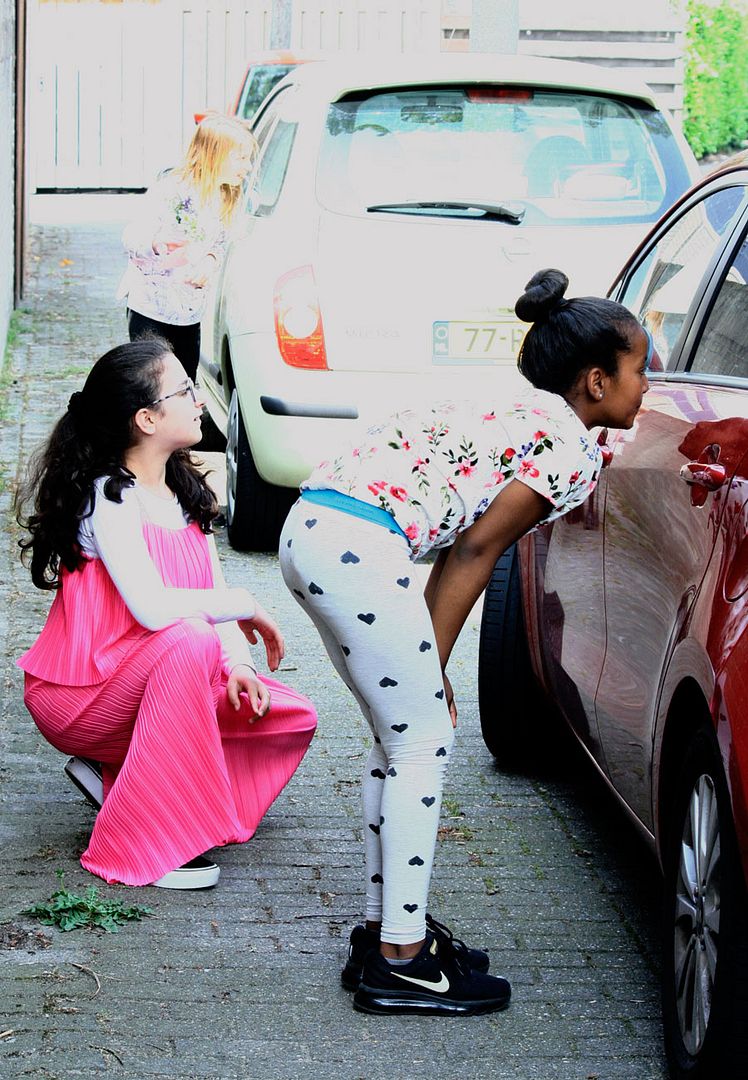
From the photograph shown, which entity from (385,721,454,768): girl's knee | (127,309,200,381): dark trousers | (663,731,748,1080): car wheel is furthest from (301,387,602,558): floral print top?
(127,309,200,381): dark trousers

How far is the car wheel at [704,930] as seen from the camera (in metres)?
2.78

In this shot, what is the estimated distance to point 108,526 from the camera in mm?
3992

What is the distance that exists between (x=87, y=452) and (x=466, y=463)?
124 cm

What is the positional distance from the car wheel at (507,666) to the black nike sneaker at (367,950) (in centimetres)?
126

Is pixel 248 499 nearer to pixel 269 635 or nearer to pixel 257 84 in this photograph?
pixel 269 635

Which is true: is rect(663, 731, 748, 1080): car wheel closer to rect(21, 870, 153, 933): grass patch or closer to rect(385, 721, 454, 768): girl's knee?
rect(385, 721, 454, 768): girl's knee

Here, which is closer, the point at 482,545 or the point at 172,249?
the point at 482,545

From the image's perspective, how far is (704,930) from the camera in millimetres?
2982

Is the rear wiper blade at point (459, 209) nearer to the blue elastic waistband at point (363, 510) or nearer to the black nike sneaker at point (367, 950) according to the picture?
the blue elastic waistband at point (363, 510)

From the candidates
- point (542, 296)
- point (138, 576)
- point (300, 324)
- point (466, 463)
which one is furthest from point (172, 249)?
point (466, 463)

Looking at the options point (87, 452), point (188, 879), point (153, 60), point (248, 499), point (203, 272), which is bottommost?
point (248, 499)

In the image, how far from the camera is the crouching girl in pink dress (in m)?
3.96

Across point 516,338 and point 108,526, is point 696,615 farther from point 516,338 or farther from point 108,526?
point 516,338

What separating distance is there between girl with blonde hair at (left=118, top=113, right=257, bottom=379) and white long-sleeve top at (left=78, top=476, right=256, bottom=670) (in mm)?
3343
